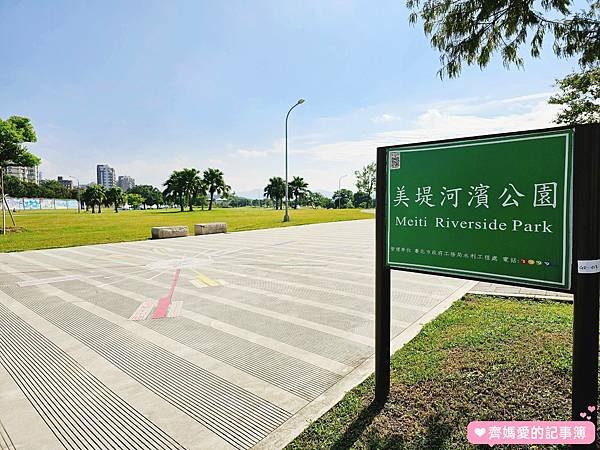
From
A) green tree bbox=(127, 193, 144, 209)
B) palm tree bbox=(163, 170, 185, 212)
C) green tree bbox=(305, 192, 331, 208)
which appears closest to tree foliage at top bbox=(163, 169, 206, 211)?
palm tree bbox=(163, 170, 185, 212)

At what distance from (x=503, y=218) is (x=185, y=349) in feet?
11.6

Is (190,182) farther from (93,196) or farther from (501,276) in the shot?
(501,276)

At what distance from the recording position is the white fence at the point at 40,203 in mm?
61844

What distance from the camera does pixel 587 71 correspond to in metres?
5.62

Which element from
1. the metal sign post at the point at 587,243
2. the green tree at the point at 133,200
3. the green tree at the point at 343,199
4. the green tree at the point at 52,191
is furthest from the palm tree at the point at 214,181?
the metal sign post at the point at 587,243

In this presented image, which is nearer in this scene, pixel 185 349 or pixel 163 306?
pixel 185 349

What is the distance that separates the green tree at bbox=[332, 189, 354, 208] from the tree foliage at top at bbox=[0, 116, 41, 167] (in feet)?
232

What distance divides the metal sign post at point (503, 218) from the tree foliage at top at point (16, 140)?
21835mm

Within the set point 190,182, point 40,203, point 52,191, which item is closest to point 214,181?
point 190,182

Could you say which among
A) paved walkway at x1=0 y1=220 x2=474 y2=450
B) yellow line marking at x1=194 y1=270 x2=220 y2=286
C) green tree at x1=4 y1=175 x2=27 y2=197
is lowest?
paved walkway at x1=0 y1=220 x2=474 y2=450

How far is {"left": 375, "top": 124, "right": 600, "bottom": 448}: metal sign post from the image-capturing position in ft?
7.79

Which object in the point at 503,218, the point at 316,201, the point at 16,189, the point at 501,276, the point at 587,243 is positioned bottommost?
the point at 501,276

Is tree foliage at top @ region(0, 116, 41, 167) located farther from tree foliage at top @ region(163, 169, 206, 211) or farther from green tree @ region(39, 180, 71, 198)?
green tree @ region(39, 180, 71, 198)

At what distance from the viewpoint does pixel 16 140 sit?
19609mm
